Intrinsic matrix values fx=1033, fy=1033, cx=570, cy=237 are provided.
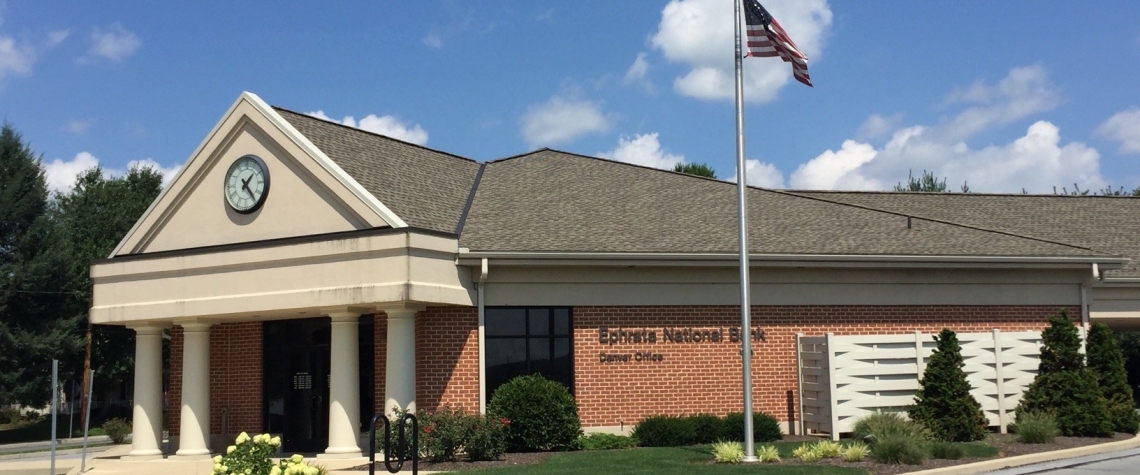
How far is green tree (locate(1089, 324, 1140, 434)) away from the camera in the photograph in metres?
19.8

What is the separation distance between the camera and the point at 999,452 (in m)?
16.8

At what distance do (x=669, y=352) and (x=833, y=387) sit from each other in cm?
339

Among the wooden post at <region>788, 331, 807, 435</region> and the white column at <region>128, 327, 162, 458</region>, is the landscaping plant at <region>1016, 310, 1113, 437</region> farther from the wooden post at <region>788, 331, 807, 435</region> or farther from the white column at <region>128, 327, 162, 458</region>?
the white column at <region>128, 327, 162, 458</region>

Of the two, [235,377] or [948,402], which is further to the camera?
[235,377]

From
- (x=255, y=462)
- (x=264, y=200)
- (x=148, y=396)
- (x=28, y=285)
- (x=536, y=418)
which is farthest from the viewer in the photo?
(x=28, y=285)

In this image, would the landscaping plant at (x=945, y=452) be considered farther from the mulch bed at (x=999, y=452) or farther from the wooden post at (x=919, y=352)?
the wooden post at (x=919, y=352)

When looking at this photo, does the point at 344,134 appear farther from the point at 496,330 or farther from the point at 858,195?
the point at 858,195

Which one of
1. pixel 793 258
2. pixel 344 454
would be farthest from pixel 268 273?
pixel 793 258

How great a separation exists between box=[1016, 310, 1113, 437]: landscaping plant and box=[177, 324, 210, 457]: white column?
16778 mm

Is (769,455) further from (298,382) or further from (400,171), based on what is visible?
(298,382)

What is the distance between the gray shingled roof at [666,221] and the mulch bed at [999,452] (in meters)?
4.88

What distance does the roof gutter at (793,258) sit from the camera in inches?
806

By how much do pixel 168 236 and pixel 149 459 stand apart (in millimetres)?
4887

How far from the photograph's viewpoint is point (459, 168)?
26.3m
